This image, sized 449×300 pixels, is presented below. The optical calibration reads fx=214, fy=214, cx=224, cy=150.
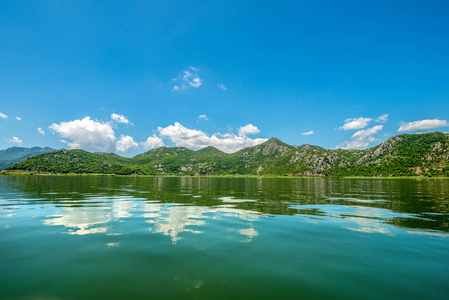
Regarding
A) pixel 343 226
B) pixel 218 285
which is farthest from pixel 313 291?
pixel 343 226

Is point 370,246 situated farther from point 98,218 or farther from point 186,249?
point 98,218

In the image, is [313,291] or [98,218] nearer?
[313,291]

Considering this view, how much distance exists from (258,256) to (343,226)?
10114 millimetres

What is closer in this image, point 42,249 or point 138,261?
point 138,261

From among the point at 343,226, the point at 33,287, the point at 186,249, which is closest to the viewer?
the point at 33,287

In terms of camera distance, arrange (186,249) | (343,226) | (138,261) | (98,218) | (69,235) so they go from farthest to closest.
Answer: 1. (98,218)
2. (343,226)
3. (69,235)
4. (186,249)
5. (138,261)

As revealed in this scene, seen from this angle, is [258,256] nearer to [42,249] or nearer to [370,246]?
[370,246]

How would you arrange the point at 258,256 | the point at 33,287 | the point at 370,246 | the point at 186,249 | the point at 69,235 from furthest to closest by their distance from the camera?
the point at 69,235
the point at 370,246
the point at 186,249
the point at 258,256
the point at 33,287

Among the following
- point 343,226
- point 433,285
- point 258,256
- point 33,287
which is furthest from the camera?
point 343,226

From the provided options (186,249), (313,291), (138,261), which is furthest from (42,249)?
(313,291)

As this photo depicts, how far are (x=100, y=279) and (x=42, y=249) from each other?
575 cm

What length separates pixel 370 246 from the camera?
1199 cm

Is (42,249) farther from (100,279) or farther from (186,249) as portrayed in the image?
(186,249)

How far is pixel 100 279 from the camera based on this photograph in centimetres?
780
